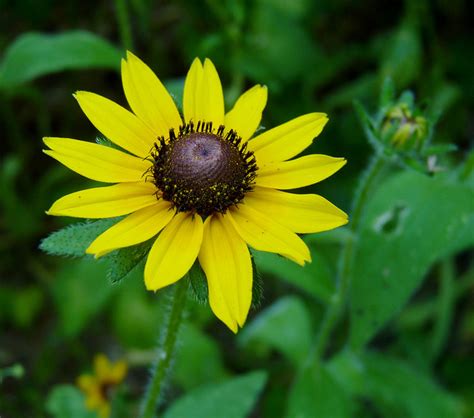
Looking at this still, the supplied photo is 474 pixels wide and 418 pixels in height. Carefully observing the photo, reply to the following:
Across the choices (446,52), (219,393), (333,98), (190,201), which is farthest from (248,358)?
(446,52)

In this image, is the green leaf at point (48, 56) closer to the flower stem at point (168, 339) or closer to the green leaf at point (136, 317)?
the green leaf at point (136, 317)

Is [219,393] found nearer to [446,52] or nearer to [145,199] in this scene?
[145,199]

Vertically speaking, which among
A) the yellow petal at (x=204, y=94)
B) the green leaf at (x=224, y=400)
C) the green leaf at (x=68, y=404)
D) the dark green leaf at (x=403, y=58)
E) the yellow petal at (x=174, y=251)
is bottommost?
the green leaf at (x=224, y=400)

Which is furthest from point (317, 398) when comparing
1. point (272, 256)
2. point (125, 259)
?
point (125, 259)

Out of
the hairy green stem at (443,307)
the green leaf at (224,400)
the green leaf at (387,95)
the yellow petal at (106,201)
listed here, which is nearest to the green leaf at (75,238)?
the yellow petal at (106,201)

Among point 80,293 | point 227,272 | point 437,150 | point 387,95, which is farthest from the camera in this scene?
point 80,293

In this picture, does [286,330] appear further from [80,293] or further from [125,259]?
[125,259]
